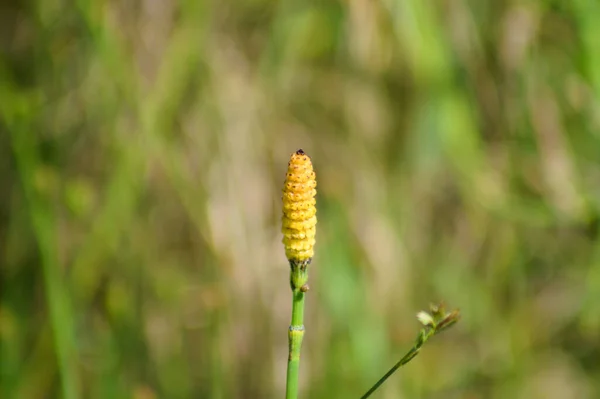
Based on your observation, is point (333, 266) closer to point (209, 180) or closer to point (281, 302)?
point (281, 302)

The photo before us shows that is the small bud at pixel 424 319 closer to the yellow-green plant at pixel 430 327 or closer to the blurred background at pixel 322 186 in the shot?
the yellow-green plant at pixel 430 327

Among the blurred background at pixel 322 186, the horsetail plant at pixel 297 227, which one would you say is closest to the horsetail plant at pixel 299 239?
the horsetail plant at pixel 297 227

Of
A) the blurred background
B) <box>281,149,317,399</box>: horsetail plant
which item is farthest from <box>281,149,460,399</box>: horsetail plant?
the blurred background

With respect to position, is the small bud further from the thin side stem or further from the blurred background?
the blurred background

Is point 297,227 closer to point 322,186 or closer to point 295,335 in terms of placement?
point 295,335

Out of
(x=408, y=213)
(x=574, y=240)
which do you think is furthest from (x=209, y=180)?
(x=574, y=240)
